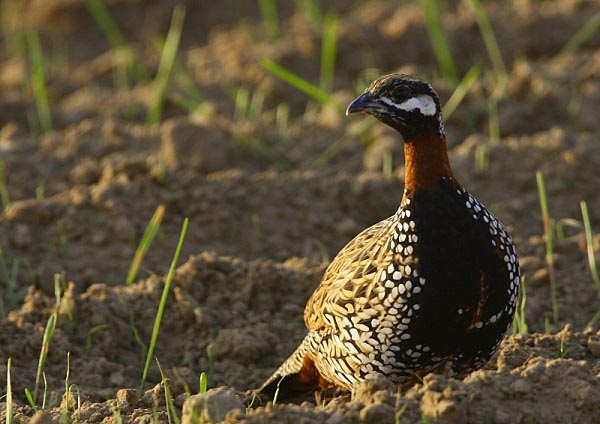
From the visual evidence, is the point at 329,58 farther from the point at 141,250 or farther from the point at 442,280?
the point at 442,280

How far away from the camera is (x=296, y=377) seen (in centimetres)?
553

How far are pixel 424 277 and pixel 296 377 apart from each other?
108cm

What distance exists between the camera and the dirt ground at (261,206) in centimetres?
503

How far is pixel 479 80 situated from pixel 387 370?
4.62 meters

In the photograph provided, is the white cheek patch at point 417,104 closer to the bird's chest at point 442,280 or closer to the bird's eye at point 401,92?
the bird's eye at point 401,92

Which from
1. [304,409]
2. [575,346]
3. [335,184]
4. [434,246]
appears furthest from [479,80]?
[304,409]

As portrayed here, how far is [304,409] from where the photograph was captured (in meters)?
4.38

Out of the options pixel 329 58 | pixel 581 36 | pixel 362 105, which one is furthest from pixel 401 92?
pixel 329 58

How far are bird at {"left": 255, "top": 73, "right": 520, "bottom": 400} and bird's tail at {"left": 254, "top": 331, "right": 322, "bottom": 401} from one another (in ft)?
1.22

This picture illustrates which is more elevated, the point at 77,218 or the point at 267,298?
the point at 77,218

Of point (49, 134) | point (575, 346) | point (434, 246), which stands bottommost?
point (575, 346)

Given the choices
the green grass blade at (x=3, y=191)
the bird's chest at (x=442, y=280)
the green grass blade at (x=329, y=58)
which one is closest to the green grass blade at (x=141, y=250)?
the green grass blade at (x=3, y=191)

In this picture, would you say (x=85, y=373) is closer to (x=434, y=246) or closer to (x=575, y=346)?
(x=434, y=246)

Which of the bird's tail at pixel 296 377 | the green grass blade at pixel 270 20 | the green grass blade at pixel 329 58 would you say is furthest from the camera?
the green grass blade at pixel 270 20
